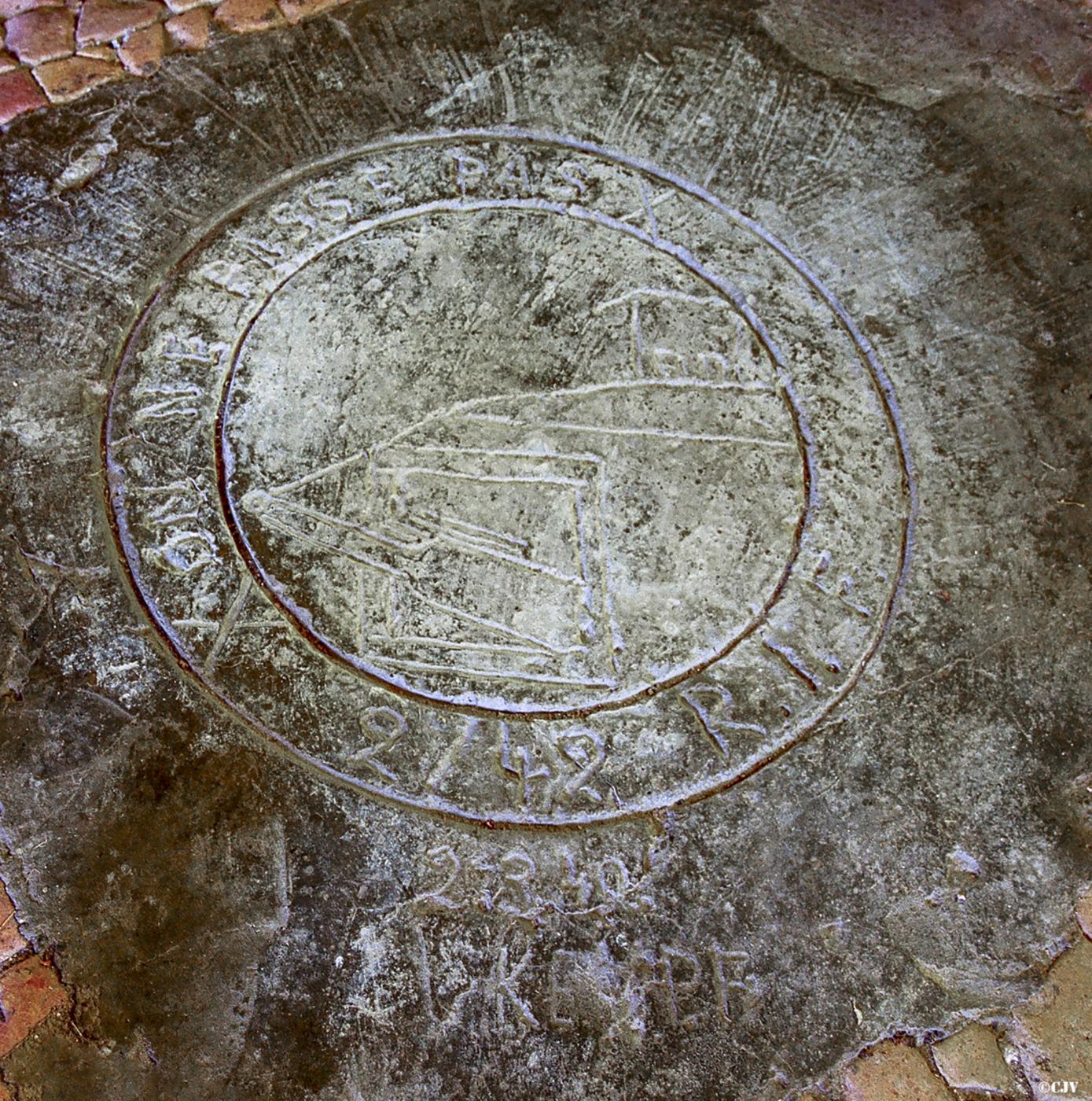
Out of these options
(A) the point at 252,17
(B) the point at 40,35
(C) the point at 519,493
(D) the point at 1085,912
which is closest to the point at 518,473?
(C) the point at 519,493

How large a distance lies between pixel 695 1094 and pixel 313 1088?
0.95 meters

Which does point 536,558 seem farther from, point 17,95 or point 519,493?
point 17,95

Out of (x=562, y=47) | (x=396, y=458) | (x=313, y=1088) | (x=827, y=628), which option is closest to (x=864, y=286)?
(x=827, y=628)

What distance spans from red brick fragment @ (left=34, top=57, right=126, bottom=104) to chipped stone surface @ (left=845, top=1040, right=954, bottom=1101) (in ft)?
11.1

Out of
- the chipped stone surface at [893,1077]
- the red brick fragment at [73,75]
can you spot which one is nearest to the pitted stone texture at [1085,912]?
the chipped stone surface at [893,1077]

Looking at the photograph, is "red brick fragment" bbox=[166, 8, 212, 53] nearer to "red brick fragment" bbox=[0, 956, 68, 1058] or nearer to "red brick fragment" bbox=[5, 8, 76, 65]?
"red brick fragment" bbox=[5, 8, 76, 65]

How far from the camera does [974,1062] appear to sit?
2.26 meters

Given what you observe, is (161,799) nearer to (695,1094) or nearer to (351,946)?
(351,946)

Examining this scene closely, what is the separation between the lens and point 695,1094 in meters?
2.24

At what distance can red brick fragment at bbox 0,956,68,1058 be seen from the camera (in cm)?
234

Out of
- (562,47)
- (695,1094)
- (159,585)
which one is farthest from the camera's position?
(562,47)

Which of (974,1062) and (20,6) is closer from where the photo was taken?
(974,1062)

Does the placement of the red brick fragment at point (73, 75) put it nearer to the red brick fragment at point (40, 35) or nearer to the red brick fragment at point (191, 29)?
the red brick fragment at point (40, 35)

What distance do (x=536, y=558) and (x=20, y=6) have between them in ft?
7.65
